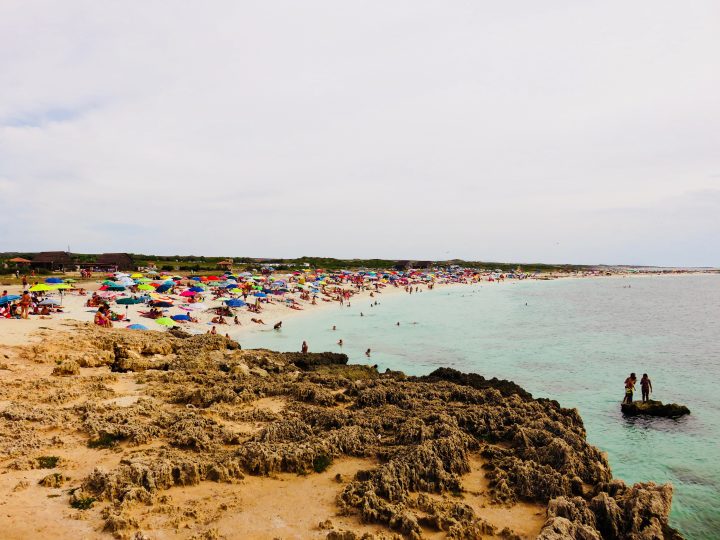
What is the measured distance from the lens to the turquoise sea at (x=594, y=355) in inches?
560

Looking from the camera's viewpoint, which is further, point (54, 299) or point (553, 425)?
point (54, 299)

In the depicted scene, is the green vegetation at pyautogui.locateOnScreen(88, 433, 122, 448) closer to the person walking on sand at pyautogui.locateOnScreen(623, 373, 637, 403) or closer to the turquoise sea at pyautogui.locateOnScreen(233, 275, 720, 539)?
the turquoise sea at pyautogui.locateOnScreen(233, 275, 720, 539)

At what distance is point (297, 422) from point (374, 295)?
204 feet

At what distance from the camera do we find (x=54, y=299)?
40.0 meters

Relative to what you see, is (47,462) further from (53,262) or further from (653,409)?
(53,262)

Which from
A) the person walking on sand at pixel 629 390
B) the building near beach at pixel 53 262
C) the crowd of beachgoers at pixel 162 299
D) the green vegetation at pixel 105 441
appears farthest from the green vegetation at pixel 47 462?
the building near beach at pixel 53 262

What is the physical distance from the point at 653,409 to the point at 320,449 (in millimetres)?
15423

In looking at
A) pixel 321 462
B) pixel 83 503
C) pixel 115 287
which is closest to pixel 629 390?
pixel 321 462

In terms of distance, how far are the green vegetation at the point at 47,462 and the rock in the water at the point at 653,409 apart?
67.7 feet

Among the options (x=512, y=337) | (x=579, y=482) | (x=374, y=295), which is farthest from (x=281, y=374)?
(x=374, y=295)

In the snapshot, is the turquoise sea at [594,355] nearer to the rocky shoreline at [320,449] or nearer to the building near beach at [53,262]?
the rocky shoreline at [320,449]

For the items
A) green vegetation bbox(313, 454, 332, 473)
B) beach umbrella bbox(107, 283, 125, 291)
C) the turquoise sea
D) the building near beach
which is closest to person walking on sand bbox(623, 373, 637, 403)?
the turquoise sea

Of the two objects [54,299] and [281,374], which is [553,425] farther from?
[54,299]

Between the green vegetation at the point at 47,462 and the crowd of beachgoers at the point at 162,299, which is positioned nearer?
the green vegetation at the point at 47,462
